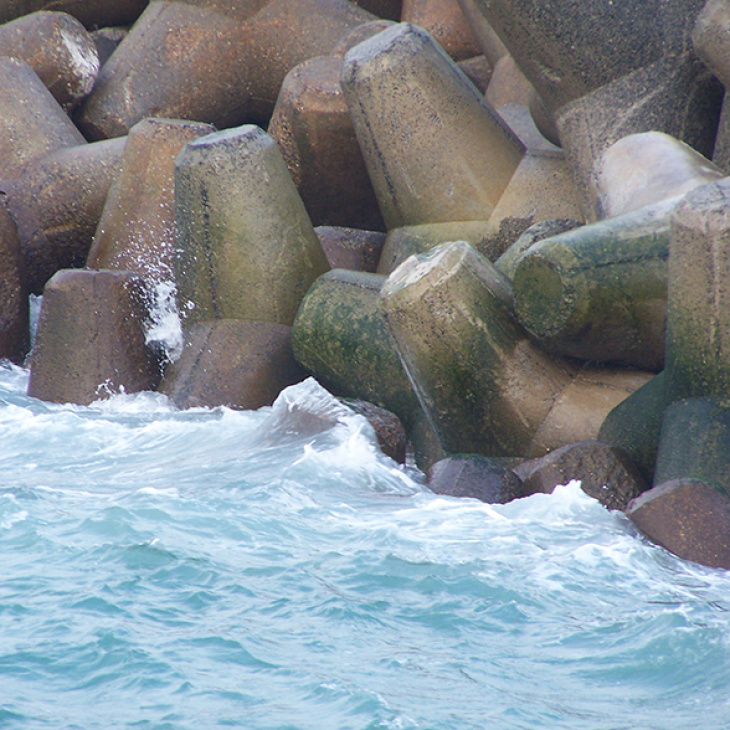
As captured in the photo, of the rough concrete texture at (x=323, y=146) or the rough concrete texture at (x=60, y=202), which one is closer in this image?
the rough concrete texture at (x=323, y=146)

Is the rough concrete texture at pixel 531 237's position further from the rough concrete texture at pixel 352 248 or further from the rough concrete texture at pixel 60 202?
the rough concrete texture at pixel 60 202

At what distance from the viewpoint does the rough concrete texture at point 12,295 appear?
5.04 metres

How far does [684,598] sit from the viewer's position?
99.2 inches

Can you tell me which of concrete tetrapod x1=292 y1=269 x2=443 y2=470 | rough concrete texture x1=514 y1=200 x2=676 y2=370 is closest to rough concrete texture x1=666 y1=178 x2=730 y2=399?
rough concrete texture x1=514 y1=200 x2=676 y2=370

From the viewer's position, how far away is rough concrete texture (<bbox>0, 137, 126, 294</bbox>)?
531 centimetres

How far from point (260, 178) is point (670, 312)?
203cm

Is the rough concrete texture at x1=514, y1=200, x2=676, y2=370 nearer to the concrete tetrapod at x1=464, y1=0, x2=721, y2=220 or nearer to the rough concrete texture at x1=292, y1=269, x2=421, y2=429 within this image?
the rough concrete texture at x1=292, y1=269, x2=421, y2=429

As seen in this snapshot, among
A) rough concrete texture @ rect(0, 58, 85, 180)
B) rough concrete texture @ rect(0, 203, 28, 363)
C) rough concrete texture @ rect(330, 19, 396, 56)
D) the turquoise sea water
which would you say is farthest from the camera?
rough concrete texture @ rect(0, 58, 85, 180)

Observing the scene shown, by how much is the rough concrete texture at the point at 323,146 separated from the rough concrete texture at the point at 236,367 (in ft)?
3.67

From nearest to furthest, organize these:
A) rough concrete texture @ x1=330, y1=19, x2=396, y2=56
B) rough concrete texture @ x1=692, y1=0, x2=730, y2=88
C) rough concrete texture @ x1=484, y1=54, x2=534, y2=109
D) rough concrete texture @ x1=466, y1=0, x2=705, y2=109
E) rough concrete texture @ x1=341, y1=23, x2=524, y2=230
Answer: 1. rough concrete texture @ x1=692, y1=0, x2=730, y2=88
2. rough concrete texture @ x1=466, y1=0, x2=705, y2=109
3. rough concrete texture @ x1=341, y1=23, x2=524, y2=230
4. rough concrete texture @ x1=330, y1=19, x2=396, y2=56
5. rough concrete texture @ x1=484, y1=54, x2=534, y2=109

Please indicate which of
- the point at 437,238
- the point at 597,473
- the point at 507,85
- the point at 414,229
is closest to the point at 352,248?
the point at 414,229

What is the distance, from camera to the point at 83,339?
452cm

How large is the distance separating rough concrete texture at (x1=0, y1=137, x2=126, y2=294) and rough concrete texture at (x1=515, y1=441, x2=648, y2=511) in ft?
9.97

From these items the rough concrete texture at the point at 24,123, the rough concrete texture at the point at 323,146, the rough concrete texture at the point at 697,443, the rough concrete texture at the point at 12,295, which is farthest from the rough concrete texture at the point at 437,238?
the rough concrete texture at the point at 24,123
